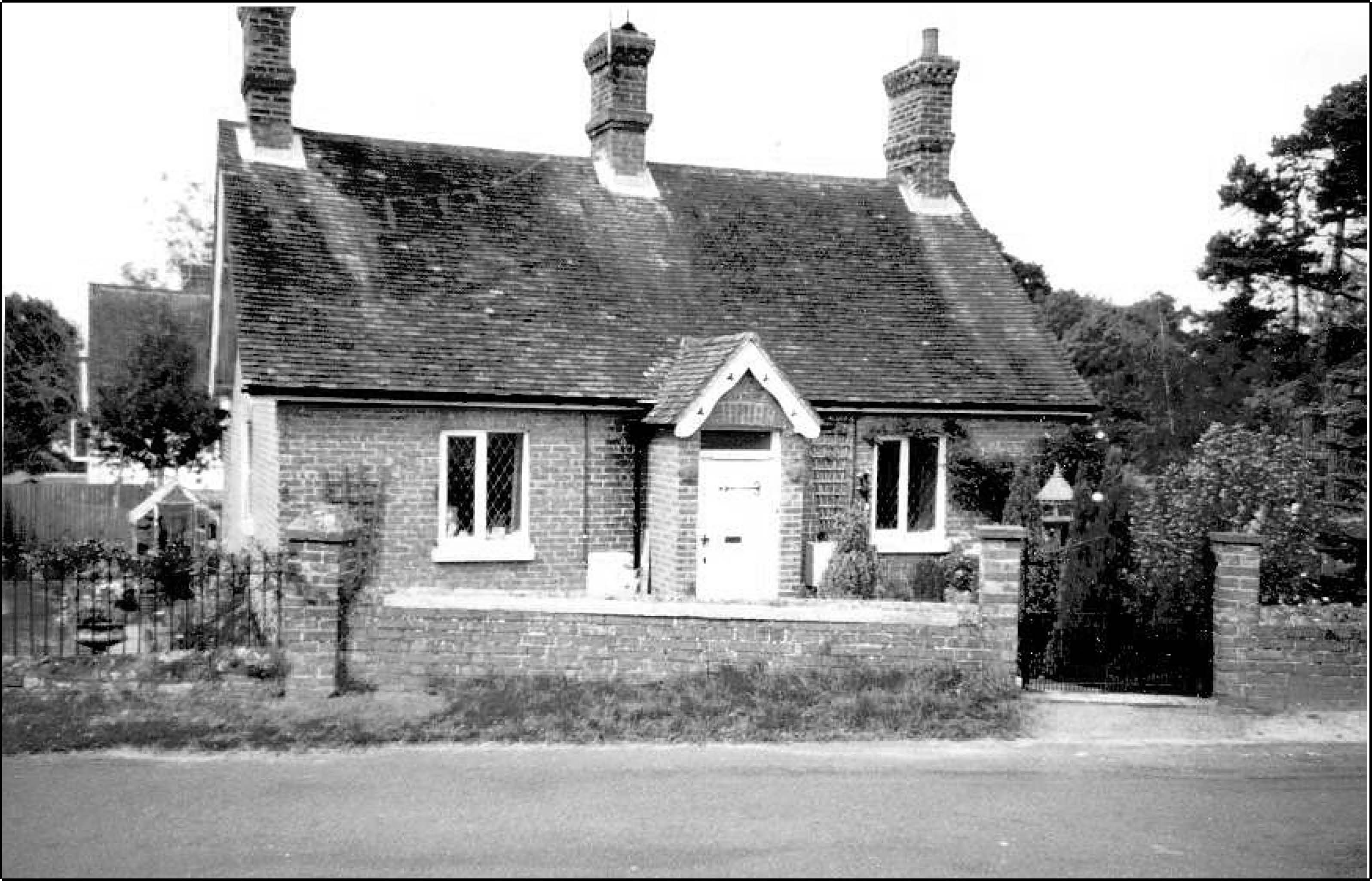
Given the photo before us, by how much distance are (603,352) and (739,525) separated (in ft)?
10.8

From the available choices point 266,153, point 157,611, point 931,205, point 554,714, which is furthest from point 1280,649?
point 266,153

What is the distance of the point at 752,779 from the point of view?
944 cm

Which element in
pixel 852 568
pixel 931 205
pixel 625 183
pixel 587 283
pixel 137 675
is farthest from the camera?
pixel 931 205

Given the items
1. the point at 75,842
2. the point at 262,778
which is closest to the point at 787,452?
the point at 262,778

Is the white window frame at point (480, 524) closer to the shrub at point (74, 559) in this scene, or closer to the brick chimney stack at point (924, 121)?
the shrub at point (74, 559)

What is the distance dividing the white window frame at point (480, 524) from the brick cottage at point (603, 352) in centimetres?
4

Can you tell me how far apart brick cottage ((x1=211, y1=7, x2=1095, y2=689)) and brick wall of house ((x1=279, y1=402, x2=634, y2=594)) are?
0.03 meters

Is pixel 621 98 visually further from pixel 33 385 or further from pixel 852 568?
pixel 33 385

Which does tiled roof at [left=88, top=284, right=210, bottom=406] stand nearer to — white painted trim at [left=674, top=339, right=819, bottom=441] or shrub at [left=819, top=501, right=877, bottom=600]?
white painted trim at [left=674, top=339, right=819, bottom=441]

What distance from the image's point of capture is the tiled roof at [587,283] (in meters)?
17.2

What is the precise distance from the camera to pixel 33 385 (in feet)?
107

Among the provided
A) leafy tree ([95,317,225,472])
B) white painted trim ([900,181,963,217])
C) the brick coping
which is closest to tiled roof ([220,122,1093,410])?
white painted trim ([900,181,963,217])

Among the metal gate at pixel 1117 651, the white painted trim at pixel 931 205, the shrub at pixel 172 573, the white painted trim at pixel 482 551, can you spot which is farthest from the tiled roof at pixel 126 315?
the metal gate at pixel 1117 651

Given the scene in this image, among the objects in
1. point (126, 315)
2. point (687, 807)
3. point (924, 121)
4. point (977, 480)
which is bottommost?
point (687, 807)
